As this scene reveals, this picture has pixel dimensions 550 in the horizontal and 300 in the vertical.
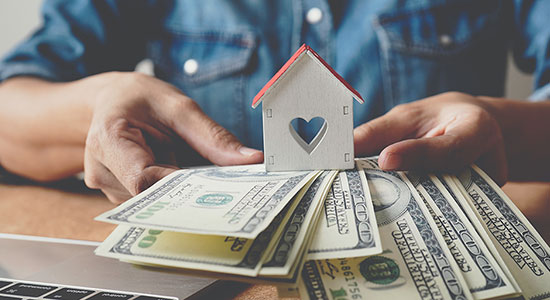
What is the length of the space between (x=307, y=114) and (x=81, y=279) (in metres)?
0.38

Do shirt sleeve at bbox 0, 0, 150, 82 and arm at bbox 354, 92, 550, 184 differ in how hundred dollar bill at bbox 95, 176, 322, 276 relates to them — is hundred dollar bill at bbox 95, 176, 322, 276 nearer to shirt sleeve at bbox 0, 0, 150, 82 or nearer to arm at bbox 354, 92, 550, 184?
arm at bbox 354, 92, 550, 184

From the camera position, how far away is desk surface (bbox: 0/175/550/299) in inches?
32.5

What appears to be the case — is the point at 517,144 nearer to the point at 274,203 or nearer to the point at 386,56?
the point at 386,56

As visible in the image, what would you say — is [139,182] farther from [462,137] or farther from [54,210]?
[462,137]

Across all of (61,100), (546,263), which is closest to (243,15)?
(61,100)

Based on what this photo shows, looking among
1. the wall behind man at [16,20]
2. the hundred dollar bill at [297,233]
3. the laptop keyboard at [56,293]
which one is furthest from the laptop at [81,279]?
the wall behind man at [16,20]

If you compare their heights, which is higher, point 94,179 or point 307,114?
point 307,114

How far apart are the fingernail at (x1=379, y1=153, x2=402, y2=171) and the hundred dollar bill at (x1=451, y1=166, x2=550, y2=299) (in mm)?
114

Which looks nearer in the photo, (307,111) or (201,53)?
(307,111)

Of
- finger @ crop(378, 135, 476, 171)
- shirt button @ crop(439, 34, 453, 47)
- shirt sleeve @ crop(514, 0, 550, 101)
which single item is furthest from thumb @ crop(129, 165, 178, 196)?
shirt sleeve @ crop(514, 0, 550, 101)

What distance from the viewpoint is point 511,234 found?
621mm

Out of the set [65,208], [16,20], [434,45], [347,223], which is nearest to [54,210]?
[65,208]

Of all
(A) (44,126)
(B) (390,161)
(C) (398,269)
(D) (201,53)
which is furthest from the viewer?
(D) (201,53)

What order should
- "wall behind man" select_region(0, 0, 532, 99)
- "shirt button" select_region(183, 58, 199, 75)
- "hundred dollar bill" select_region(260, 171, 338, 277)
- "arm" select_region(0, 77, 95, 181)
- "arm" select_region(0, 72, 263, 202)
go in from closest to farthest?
"hundred dollar bill" select_region(260, 171, 338, 277) < "arm" select_region(0, 72, 263, 202) < "arm" select_region(0, 77, 95, 181) < "shirt button" select_region(183, 58, 199, 75) < "wall behind man" select_region(0, 0, 532, 99)
